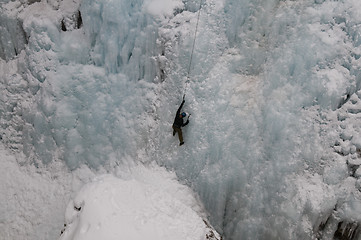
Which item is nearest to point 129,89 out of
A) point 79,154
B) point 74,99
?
point 74,99

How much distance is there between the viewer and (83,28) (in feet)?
24.8

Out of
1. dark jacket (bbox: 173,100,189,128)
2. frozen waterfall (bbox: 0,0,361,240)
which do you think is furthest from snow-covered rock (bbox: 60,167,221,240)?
frozen waterfall (bbox: 0,0,361,240)

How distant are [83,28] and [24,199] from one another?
393cm

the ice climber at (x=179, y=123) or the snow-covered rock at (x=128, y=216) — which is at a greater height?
the ice climber at (x=179, y=123)

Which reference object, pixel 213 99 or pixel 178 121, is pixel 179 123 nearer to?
pixel 178 121

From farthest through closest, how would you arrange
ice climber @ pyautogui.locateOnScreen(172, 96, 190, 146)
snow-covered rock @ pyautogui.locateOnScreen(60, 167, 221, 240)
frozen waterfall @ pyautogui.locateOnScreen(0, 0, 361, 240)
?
1. ice climber @ pyautogui.locateOnScreen(172, 96, 190, 146)
2. frozen waterfall @ pyautogui.locateOnScreen(0, 0, 361, 240)
3. snow-covered rock @ pyautogui.locateOnScreen(60, 167, 221, 240)

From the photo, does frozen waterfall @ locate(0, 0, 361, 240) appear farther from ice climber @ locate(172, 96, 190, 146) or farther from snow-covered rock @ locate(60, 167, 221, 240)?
snow-covered rock @ locate(60, 167, 221, 240)

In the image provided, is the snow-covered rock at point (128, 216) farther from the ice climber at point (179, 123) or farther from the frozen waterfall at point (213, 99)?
the frozen waterfall at point (213, 99)

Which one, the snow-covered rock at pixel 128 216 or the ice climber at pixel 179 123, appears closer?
the snow-covered rock at pixel 128 216

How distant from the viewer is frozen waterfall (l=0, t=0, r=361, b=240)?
19.9 ft

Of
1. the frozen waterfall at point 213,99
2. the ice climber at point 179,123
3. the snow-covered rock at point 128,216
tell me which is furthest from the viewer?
the ice climber at point 179,123

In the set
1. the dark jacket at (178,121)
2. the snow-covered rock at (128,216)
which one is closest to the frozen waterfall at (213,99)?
the dark jacket at (178,121)

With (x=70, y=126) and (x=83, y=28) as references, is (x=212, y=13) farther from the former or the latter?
(x=70, y=126)

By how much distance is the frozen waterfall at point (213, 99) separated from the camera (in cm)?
605
